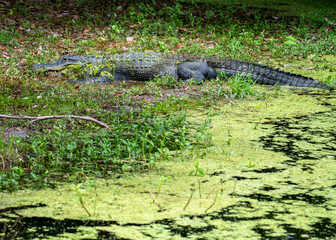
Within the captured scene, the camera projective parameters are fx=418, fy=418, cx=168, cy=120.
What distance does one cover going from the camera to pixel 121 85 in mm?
6215

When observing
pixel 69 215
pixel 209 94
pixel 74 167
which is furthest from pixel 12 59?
pixel 69 215

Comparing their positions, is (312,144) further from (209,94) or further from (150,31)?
(150,31)

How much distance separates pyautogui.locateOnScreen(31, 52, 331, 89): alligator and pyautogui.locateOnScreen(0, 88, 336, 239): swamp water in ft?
8.68

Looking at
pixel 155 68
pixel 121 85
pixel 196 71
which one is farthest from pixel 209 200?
pixel 155 68

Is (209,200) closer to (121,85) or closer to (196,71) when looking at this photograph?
(121,85)

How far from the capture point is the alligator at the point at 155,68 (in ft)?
21.7

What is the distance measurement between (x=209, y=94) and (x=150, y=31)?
4211 millimetres

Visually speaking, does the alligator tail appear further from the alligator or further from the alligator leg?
the alligator leg

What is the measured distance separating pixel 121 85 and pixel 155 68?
0.80 meters

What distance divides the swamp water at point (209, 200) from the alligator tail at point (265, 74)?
2466 millimetres

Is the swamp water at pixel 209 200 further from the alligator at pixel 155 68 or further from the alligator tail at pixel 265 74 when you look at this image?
the alligator at pixel 155 68

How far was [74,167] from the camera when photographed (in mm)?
3285

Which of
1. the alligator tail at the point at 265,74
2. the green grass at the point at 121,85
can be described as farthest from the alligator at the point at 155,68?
the green grass at the point at 121,85

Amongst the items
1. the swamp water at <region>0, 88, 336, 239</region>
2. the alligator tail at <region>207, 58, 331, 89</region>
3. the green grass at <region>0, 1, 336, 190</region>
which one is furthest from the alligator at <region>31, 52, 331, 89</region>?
the swamp water at <region>0, 88, 336, 239</region>
